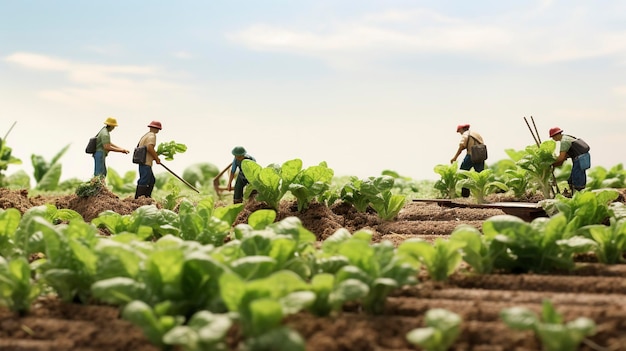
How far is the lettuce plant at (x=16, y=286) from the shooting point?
176 inches

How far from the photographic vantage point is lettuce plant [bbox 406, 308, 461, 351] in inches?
140

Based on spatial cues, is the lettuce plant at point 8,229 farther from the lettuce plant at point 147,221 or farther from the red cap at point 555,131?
the red cap at point 555,131

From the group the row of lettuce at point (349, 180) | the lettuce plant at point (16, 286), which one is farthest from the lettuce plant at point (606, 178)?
the lettuce plant at point (16, 286)

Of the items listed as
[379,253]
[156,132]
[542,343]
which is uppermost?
[156,132]

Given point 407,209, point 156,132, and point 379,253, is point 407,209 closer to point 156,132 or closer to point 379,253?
point 156,132

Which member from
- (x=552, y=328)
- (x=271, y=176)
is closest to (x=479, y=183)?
(x=271, y=176)

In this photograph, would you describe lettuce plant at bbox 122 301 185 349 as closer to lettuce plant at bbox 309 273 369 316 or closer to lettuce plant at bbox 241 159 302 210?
lettuce plant at bbox 309 273 369 316

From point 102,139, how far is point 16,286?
22.1ft

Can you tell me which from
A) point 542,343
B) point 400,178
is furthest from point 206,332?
point 400,178

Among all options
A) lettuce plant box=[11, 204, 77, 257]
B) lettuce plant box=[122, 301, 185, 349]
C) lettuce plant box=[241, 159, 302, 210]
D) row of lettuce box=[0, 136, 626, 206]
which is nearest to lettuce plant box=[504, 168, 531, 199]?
row of lettuce box=[0, 136, 626, 206]

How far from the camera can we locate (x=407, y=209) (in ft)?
30.6

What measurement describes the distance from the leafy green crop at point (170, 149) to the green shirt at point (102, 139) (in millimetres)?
809

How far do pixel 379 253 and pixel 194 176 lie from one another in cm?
1213

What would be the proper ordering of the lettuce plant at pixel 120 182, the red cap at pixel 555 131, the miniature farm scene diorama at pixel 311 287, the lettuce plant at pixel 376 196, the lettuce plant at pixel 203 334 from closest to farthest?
the lettuce plant at pixel 203 334 → the miniature farm scene diorama at pixel 311 287 → the lettuce plant at pixel 376 196 → the red cap at pixel 555 131 → the lettuce plant at pixel 120 182
